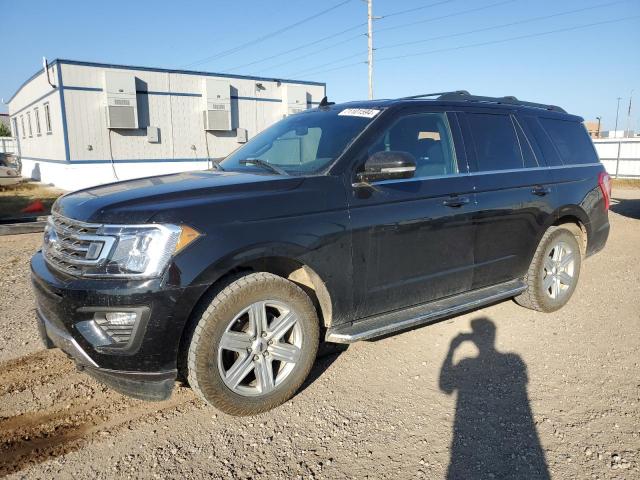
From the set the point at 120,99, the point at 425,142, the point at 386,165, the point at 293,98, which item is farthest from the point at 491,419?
the point at 293,98

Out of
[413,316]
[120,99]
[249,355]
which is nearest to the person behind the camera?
[249,355]

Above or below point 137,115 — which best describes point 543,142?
below

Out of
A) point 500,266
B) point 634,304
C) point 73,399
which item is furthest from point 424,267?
point 634,304

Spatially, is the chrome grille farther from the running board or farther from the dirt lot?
the running board

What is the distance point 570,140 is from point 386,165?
303 cm

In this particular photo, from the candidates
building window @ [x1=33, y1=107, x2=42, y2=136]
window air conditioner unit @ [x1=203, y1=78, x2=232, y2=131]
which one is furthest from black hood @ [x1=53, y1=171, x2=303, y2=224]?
building window @ [x1=33, y1=107, x2=42, y2=136]

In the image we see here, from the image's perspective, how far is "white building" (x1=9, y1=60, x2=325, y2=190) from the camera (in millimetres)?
18406

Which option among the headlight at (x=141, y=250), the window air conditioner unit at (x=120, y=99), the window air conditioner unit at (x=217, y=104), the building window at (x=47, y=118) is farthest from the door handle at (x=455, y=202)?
the building window at (x=47, y=118)

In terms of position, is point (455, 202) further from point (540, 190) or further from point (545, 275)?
point (545, 275)

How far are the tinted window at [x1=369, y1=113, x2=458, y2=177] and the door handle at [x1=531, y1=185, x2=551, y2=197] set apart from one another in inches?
39.9

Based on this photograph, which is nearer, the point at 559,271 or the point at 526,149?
the point at 526,149

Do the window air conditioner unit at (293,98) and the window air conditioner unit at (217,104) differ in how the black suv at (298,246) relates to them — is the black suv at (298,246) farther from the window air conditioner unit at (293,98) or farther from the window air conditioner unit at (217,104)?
the window air conditioner unit at (293,98)

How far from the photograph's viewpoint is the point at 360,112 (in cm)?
381

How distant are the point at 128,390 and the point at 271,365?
86 cm
